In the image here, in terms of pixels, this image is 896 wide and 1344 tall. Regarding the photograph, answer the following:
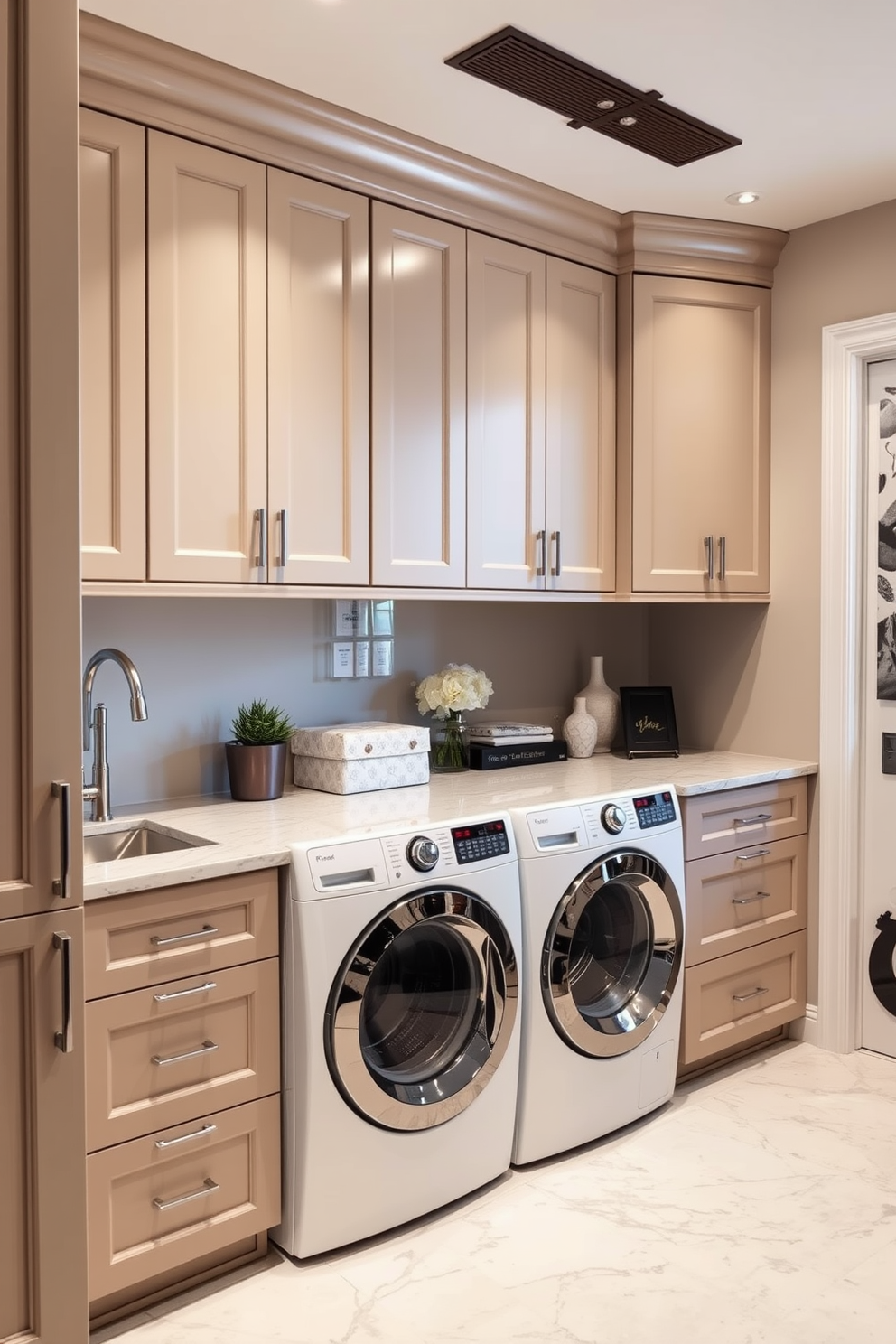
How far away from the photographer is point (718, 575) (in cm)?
336

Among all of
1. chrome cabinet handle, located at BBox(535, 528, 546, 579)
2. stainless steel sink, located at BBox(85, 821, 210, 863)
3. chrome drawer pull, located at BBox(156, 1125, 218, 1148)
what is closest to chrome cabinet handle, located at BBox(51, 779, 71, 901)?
chrome drawer pull, located at BBox(156, 1125, 218, 1148)

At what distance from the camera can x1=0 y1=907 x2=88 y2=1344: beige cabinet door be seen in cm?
143

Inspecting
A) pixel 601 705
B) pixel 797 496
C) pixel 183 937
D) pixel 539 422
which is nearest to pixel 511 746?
pixel 601 705

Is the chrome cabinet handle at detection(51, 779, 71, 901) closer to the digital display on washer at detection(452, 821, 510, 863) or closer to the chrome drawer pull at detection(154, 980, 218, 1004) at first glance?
the chrome drawer pull at detection(154, 980, 218, 1004)

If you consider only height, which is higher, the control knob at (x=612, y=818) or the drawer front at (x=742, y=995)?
the control knob at (x=612, y=818)

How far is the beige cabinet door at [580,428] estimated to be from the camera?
10.2ft

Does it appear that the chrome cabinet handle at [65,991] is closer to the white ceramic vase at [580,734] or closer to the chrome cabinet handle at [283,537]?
the chrome cabinet handle at [283,537]

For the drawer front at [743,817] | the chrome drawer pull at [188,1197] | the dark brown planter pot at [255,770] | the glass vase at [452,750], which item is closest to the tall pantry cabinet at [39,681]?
the chrome drawer pull at [188,1197]

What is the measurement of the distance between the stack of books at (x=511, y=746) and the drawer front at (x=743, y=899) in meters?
0.59

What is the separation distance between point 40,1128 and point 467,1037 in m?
1.15

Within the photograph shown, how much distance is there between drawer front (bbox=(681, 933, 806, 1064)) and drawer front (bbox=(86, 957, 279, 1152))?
1.34 m

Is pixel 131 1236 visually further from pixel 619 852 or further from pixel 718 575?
pixel 718 575

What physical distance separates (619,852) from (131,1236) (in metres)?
1.37

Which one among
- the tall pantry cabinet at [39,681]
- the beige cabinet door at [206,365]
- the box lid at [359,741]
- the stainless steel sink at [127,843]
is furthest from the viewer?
the box lid at [359,741]
